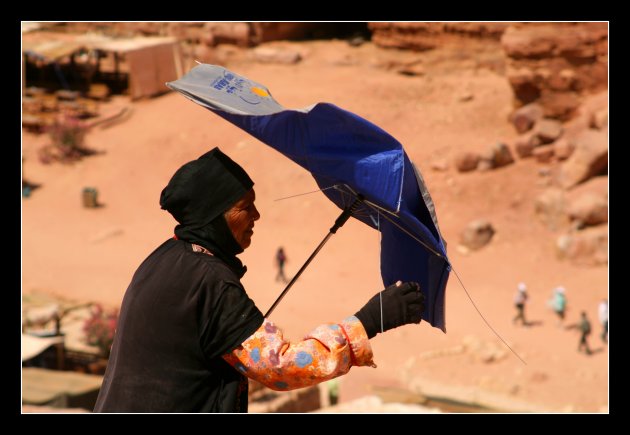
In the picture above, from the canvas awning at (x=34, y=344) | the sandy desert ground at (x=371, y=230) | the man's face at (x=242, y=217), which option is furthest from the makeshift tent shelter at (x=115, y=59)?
the man's face at (x=242, y=217)

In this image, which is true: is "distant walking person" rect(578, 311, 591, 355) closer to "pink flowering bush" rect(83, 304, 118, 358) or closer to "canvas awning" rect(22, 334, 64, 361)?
"pink flowering bush" rect(83, 304, 118, 358)

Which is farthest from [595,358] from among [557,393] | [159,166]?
[159,166]

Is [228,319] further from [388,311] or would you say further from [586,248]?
[586,248]

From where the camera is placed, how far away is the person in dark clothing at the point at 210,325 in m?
3.50

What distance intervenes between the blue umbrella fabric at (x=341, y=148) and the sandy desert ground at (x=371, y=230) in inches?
416

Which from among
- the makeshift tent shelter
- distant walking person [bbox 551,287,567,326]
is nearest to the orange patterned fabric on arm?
distant walking person [bbox 551,287,567,326]

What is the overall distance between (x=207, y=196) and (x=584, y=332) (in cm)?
1295

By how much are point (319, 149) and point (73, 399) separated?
8.05 meters

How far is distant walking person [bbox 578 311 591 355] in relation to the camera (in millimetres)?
15828

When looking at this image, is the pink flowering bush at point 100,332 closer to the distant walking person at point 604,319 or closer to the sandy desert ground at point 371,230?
the sandy desert ground at point 371,230

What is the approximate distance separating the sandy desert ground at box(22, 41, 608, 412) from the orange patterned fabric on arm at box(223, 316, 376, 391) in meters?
10.9

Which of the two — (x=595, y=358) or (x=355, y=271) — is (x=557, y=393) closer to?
(x=595, y=358)

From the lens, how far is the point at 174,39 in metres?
31.8

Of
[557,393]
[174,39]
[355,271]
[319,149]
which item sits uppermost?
[174,39]
